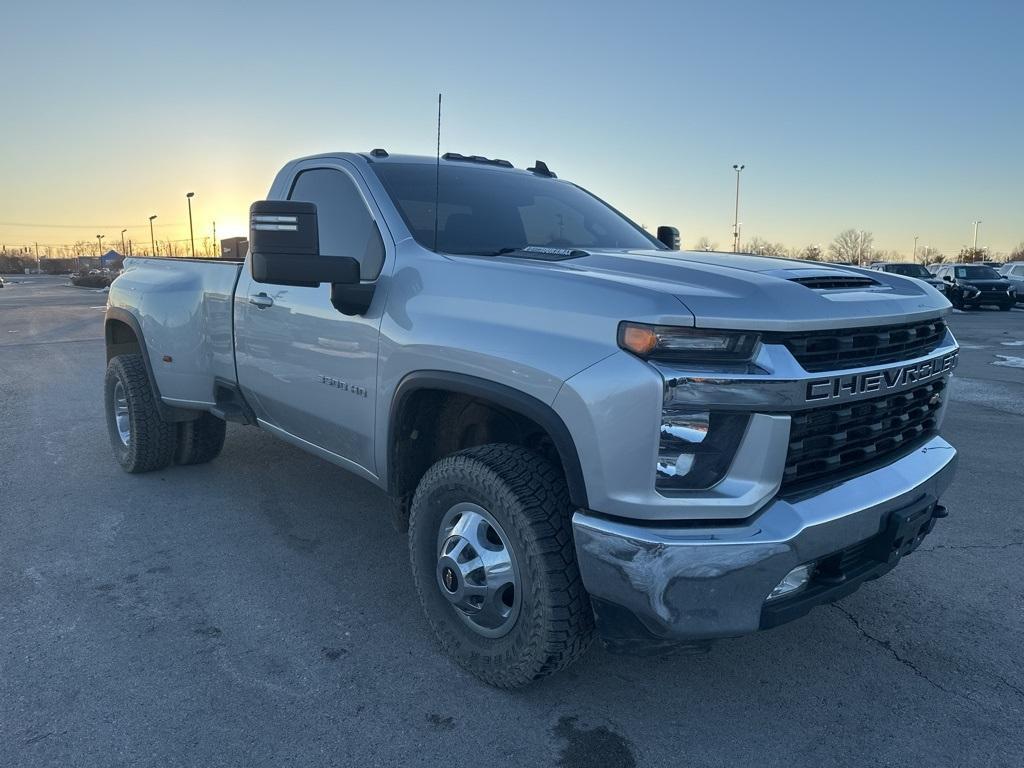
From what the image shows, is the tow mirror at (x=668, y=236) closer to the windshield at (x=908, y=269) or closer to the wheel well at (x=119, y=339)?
the wheel well at (x=119, y=339)

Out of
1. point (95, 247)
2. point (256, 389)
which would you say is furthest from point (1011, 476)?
point (95, 247)

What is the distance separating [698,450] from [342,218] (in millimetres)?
2211

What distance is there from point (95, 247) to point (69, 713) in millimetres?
159158

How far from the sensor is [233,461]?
557cm

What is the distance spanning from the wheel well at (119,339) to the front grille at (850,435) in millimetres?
4964

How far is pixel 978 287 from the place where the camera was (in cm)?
2622

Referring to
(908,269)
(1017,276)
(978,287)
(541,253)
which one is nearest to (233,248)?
(541,253)

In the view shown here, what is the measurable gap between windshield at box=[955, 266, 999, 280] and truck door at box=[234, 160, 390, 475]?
94.3 feet

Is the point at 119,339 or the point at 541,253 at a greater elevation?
the point at 541,253

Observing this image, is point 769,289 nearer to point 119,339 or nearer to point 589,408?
point 589,408

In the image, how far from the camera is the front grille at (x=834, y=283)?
2457 millimetres

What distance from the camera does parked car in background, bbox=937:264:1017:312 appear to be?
85.7ft

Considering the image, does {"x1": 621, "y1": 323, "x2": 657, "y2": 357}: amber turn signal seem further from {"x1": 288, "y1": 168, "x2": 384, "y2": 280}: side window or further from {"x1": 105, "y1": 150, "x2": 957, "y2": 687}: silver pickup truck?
{"x1": 288, "y1": 168, "x2": 384, "y2": 280}: side window

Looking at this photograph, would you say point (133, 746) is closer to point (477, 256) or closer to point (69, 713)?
point (69, 713)
